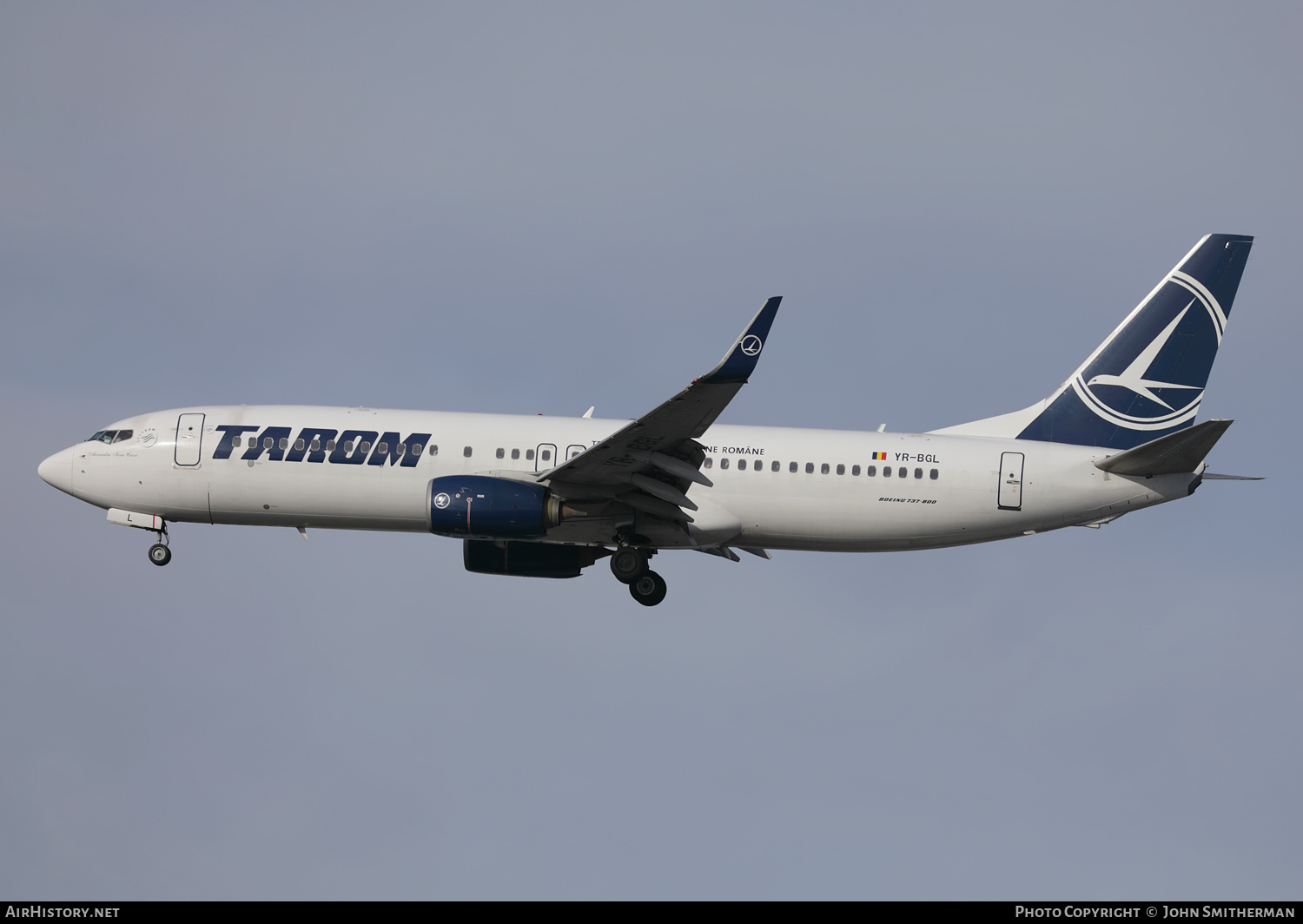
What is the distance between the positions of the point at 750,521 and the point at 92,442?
19.2 m

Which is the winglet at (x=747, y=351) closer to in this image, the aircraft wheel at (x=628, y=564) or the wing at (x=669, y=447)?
the wing at (x=669, y=447)

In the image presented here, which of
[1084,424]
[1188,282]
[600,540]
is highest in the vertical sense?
[1188,282]

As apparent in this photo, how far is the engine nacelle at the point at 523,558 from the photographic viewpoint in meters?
41.6

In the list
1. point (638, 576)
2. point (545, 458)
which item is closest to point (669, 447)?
point (545, 458)

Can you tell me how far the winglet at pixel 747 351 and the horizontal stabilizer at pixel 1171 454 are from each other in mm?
11573

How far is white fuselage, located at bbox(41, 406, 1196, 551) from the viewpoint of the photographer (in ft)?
127

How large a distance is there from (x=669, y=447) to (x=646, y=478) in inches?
65.7

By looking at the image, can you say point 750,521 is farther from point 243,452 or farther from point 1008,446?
point 243,452

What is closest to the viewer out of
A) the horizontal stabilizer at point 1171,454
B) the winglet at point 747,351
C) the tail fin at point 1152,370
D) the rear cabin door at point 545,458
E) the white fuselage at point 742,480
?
the winglet at point 747,351

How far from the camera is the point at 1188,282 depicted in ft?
137

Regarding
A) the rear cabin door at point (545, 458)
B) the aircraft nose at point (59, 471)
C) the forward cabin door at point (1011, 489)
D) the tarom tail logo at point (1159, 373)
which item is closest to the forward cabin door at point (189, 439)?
the aircraft nose at point (59, 471)

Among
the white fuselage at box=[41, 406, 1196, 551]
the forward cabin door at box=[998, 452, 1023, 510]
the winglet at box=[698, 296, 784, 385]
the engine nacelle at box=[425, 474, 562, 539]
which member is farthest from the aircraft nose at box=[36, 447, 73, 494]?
the forward cabin door at box=[998, 452, 1023, 510]

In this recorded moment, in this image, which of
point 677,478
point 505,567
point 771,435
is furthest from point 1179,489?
point 505,567

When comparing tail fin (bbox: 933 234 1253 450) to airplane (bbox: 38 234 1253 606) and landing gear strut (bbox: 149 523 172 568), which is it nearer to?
airplane (bbox: 38 234 1253 606)
